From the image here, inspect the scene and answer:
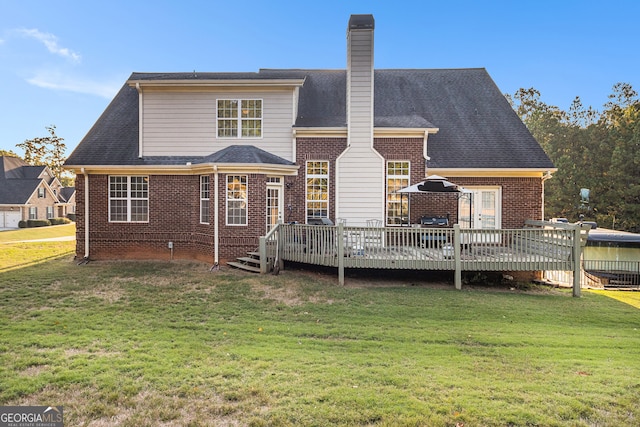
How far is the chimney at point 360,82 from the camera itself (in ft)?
38.7

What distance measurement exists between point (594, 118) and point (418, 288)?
41.2 metres

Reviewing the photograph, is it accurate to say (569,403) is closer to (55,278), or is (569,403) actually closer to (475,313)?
(475,313)

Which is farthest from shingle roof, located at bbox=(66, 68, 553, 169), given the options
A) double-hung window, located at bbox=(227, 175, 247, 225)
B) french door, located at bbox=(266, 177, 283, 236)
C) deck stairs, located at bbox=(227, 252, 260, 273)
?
deck stairs, located at bbox=(227, 252, 260, 273)

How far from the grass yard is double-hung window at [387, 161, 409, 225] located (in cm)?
420

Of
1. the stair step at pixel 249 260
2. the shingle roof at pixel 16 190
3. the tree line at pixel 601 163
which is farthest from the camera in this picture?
the shingle roof at pixel 16 190

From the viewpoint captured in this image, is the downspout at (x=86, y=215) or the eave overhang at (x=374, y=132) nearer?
the eave overhang at (x=374, y=132)

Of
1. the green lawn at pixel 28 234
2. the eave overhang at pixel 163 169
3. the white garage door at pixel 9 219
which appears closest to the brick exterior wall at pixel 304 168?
the eave overhang at pixel 163 169

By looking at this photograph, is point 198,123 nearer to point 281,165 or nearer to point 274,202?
point 281,165

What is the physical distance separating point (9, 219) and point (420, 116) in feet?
150

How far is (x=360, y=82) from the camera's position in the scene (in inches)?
466

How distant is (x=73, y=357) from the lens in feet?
14.7

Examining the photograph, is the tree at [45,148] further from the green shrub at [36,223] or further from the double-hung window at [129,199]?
the double-hung window at [129,199]

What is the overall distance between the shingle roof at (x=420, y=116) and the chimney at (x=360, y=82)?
20.4 inches

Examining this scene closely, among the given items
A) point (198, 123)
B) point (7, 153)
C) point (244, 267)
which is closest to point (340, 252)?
→ point (244, 267)
